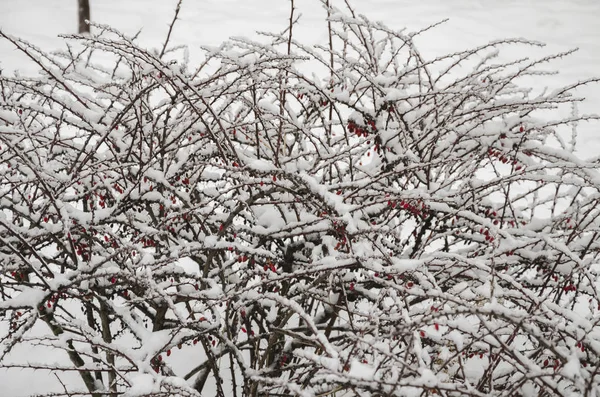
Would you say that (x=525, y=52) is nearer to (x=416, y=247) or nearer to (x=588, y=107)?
(x=588, y=107)

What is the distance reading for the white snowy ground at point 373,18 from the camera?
1171 centimetres

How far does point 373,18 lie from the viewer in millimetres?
13406

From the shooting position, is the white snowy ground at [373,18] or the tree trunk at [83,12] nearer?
the tree trunk at [83,12]

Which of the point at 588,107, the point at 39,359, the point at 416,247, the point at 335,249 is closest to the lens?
the point at 335,249

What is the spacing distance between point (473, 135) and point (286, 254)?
1138 mm

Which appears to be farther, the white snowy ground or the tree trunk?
the white snowy ground

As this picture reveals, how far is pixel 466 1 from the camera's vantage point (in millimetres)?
14422

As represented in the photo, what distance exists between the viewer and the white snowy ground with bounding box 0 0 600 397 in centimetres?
1171

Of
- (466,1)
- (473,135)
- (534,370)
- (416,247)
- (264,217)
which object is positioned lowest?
(534,370)

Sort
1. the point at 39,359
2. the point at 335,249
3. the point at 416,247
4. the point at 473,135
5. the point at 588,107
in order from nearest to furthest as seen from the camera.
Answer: the point at 335,249, the point at 473,135, the point at 416,247, the point at 39,359, the point at 588,107

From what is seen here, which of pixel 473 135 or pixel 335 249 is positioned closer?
pixel 335 249

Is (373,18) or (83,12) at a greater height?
(373,18)

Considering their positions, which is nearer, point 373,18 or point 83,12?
point 83,12

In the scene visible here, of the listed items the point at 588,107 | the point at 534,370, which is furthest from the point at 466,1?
the point at 534,370
